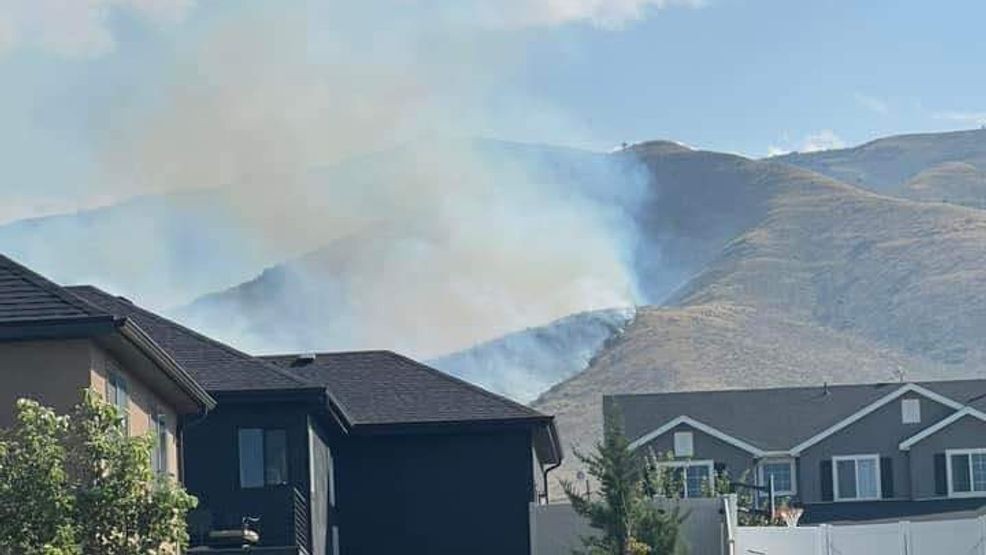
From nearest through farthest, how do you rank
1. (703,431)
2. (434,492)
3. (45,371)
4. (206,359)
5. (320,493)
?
(45,371) < (206,359) < (320,493) < (434,492) < (703,431)

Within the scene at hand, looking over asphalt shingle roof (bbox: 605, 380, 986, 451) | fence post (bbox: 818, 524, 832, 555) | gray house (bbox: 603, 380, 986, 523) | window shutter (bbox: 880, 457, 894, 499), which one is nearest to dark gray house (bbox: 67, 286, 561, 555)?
fence post (bbox: 818, 524, 832, 555)

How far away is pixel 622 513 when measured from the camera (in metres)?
48.8

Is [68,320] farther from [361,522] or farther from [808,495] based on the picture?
[808,495]

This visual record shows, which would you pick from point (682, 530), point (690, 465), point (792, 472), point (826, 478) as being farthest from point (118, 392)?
point (792, 472)

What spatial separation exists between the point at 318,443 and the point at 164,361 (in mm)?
14839

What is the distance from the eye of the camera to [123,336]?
115ft

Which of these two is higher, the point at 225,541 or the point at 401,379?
the point at 401,379

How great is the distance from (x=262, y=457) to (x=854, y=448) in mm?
33527

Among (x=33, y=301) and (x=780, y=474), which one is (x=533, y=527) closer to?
(x=33, y=301)

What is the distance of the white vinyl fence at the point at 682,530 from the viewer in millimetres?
54188

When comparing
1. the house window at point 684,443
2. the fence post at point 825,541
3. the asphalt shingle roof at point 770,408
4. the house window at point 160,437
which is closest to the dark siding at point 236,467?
the house window at point 160,437

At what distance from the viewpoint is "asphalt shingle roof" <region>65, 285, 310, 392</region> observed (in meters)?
49.6

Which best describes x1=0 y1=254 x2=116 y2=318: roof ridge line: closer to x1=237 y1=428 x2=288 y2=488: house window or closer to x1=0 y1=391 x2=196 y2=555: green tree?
x1=0 y1=391 x2=196 y2=555: green tree

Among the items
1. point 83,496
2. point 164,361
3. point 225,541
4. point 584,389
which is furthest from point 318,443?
point 584,389
